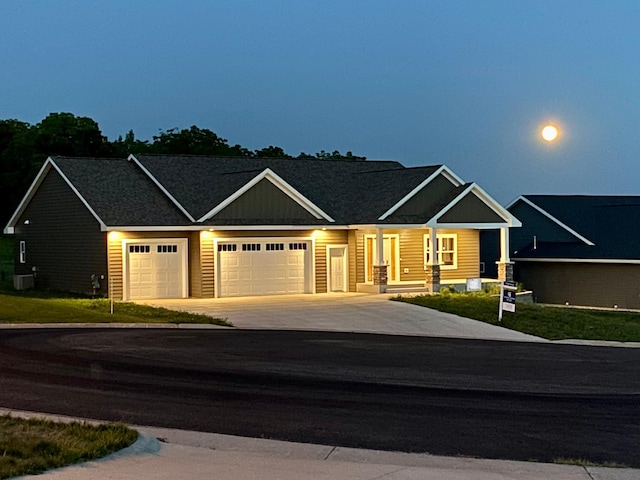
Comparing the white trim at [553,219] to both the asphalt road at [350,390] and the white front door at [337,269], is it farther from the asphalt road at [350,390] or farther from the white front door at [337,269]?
the asphalt road at [350,390]

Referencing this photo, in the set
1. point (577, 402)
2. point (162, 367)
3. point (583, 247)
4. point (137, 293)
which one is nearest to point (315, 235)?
point (137, 293)

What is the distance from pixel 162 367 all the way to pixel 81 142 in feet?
175

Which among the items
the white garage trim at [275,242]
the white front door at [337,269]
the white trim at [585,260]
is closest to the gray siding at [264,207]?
the white garage trim at [275,242]

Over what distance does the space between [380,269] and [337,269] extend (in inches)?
85.9

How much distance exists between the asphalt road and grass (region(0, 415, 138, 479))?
128cm

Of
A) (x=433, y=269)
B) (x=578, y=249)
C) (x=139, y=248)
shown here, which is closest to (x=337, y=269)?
(x=433, y=269)

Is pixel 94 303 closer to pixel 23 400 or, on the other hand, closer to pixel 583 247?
pixel 23 400

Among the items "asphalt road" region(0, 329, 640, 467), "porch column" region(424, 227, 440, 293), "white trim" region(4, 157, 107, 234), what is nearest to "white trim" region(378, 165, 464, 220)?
"porch column" region(424, 227, 440, 293)

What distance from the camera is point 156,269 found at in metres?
36.3

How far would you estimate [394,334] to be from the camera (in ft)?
89.7

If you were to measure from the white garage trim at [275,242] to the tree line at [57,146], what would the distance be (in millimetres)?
31550

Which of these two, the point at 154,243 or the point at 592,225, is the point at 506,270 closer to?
the point at 592,225

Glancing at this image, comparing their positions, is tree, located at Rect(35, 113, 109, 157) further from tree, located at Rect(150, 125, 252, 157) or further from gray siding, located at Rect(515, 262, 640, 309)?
gray siding, located at Rect(515, 262, 640, 309)

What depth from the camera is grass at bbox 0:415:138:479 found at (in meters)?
9.42
